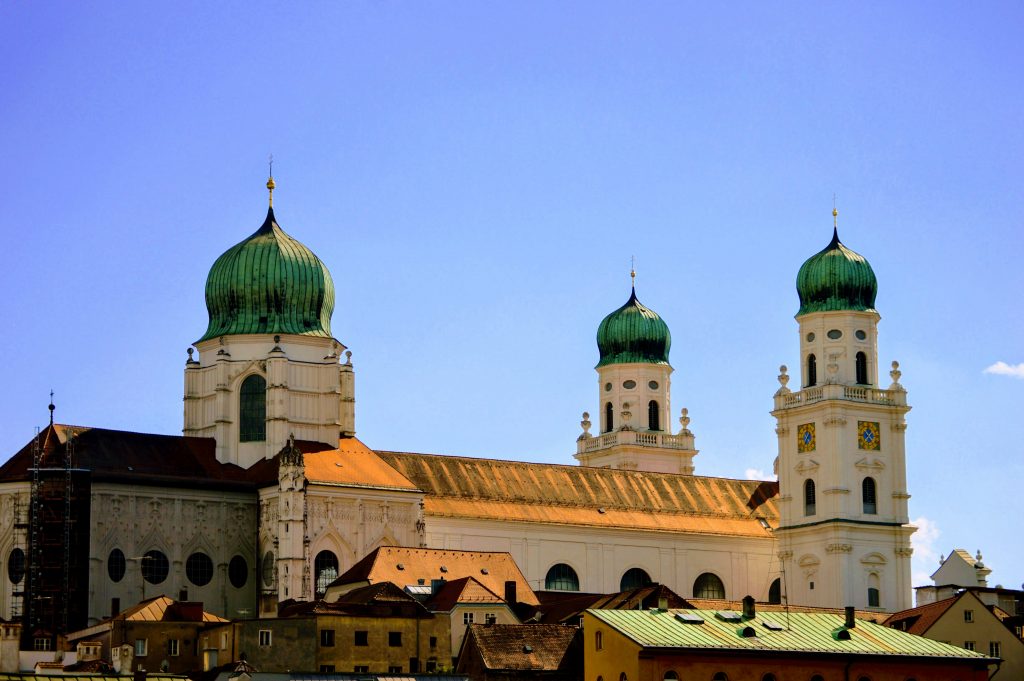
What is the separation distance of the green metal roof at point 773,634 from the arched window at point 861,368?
35251 mm

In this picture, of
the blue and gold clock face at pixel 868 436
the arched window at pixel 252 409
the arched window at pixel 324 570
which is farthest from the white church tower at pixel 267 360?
the blue and gold clock face at pixel 868 436

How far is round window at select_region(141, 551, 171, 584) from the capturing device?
303 feet

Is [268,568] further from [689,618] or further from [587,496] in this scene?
[689,618]

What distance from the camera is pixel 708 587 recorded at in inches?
4311

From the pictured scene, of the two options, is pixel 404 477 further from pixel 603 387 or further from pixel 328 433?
pixel 603 387

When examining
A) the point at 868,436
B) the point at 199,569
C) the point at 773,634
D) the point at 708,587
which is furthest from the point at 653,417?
the point at 773,634

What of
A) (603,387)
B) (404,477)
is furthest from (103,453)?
(603,387)

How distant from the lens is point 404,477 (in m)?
99.7

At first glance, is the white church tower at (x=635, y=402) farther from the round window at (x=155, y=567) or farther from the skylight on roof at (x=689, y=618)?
the skylight on roof at (x=689, y=618)

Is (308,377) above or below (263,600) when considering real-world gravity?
above

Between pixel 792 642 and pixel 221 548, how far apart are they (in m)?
32.1

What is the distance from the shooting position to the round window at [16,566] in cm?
9000

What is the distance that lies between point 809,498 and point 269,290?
28.2 metres

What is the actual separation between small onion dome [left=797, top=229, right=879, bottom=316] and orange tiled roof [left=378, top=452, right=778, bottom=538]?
10420mm
